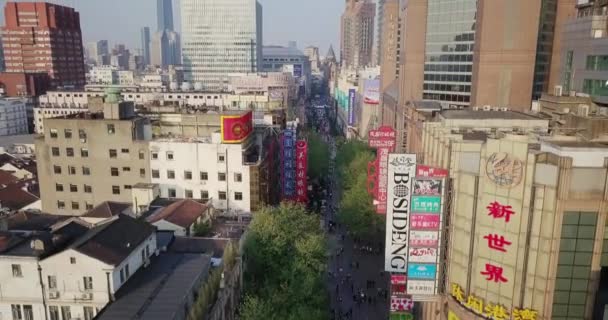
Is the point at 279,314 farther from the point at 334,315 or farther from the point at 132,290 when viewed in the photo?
the point at 334,315

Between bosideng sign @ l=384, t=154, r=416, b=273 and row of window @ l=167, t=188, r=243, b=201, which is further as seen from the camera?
row of window @ l=167, t=188, r=243, b=201

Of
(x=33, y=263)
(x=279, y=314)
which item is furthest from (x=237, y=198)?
(x=33, y=263)

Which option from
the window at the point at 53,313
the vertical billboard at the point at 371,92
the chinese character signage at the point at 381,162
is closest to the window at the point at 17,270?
the window at the point at 53,313

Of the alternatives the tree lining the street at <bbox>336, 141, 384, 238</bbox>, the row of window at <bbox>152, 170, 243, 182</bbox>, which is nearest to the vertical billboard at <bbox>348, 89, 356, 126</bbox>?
the tree lining the street at <bbox>336, 141, 384, 238</bbox>

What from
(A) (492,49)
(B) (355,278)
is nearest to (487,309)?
(B) (355,278)

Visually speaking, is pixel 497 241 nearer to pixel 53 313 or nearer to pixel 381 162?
pixel 381 162

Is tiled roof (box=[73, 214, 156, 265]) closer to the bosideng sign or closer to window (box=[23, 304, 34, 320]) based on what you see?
window (box=[23, 304, 34, 320])

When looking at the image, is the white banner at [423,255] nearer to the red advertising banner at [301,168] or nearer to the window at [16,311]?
the window at [16,311]
